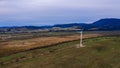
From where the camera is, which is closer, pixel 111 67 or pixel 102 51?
pixel 111 67

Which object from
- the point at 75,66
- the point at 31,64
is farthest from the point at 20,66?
the point at 75,66

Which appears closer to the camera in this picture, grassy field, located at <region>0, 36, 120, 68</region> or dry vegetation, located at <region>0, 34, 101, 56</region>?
grassy field, located at <region>0, 36, 120, 68</region>

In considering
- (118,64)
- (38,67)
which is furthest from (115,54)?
(38,67)

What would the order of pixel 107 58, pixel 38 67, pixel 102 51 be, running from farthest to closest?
pixel 102 51 → pixel 107 58 → pixel 38 67

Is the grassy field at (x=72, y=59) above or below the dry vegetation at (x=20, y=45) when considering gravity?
above

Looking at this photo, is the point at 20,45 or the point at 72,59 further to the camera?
the point at 20,45

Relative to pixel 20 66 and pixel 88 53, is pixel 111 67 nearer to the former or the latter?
pixel 88 53

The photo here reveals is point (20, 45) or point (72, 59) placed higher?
point (72, 59)

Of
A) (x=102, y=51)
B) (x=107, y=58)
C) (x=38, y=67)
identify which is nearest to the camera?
(x=38, y=67)

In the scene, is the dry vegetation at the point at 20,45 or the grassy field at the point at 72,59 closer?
the grassy field at the point at 72,59

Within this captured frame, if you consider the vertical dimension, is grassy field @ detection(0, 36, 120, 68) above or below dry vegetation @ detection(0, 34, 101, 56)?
above
